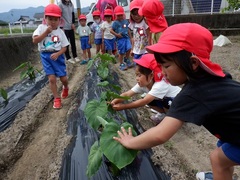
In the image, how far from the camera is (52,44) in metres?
3.25

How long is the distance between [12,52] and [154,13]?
12.9 feet

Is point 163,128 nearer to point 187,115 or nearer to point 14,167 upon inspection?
point 187,115

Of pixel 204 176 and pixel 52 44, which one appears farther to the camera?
pixel 52 44

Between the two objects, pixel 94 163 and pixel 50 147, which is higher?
pixel 94 163

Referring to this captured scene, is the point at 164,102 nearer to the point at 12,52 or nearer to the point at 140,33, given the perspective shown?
the point at 140,33

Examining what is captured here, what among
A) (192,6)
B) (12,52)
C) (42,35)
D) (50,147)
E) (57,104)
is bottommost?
(50,147)

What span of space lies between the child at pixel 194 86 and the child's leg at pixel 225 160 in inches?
3.4

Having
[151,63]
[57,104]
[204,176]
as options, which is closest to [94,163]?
[204,176]

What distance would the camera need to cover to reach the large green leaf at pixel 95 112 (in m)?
1.91

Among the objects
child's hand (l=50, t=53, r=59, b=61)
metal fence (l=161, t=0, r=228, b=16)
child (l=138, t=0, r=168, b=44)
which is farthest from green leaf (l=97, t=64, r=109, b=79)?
metal fence (l=161, t=0, r=228, b=16)

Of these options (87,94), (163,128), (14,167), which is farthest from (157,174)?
(87,94)

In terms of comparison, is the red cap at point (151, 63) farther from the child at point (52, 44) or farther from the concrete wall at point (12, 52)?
the concrete wall at point (12, 52)

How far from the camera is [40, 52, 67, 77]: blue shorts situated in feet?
10.6

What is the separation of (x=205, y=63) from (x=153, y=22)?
2.12 m
